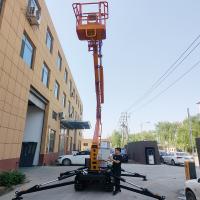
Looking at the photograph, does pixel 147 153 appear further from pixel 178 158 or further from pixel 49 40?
pixel 49 40

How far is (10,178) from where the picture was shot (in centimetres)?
907

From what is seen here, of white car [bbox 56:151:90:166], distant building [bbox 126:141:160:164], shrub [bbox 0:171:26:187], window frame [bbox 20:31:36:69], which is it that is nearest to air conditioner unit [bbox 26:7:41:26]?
window frame [bbox 20:31:36:69]

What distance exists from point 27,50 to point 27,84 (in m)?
2.43

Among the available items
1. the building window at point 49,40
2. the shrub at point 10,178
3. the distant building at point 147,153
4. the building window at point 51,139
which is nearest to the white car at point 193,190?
the shrub at point 10,178

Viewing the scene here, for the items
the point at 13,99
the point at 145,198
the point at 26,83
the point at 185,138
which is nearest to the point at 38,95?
the point at 26,83

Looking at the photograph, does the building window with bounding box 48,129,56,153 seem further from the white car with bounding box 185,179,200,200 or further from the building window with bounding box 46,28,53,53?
the white car with bounding box 185,179,200,200

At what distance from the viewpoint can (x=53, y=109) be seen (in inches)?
839

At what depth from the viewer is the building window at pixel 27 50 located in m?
13.3

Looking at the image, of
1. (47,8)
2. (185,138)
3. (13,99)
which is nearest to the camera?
(13,99)

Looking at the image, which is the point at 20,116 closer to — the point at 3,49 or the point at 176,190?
the point at 3,49

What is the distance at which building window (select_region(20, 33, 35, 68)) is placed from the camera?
13273 mm

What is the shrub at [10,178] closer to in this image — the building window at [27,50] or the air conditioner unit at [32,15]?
the building window at [27,50]

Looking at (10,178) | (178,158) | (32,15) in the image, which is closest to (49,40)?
(32,15)

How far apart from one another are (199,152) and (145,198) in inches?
119
